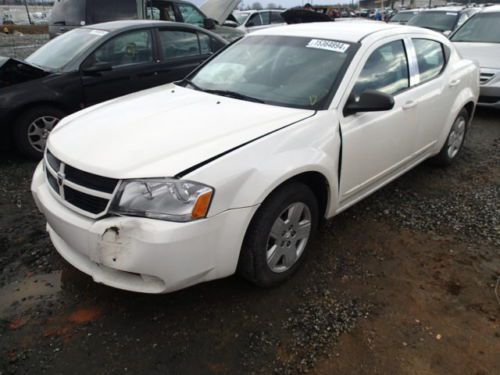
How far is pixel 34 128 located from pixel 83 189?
3.10 metres

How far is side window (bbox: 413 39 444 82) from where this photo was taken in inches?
150

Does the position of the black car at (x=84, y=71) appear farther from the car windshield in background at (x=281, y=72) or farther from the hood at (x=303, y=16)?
the hood at (x=303, y=16)

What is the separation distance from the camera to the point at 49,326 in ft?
8.13

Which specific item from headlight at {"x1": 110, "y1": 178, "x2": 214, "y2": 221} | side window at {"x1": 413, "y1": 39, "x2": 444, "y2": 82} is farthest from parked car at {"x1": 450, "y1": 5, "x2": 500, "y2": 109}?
headlight at {"x1": 110, "y1": 178, "x2": 214, "y2": 221}

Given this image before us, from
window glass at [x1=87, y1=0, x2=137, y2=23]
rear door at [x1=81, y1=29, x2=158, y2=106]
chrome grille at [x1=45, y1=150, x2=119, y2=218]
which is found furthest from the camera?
window glass at [x1=87, y1=0, x2=137, y2=23]

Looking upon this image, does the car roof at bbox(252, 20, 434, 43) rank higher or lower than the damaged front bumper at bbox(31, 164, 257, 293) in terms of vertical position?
higher

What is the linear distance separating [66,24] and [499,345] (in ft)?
30.0

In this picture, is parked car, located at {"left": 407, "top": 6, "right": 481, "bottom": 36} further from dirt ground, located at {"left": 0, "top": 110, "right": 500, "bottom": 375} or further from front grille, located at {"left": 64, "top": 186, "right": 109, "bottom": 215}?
front grille, located at {"left": 64, "top": 186, "right": 109, "bottom": 215}

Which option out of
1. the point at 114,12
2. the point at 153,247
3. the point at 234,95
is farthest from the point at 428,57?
the point at 114,12

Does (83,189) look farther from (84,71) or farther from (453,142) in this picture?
(453,142)

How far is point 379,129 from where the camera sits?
10.6ft

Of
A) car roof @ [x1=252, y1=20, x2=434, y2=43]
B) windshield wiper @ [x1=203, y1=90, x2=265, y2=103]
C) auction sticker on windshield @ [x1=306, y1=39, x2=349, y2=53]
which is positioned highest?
car roof @ [x1=252, y1=20, x2=434, y2=43]

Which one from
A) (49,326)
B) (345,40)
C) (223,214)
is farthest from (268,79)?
(49,326)

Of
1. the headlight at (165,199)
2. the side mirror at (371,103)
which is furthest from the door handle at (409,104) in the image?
the headlight at (165,199)
